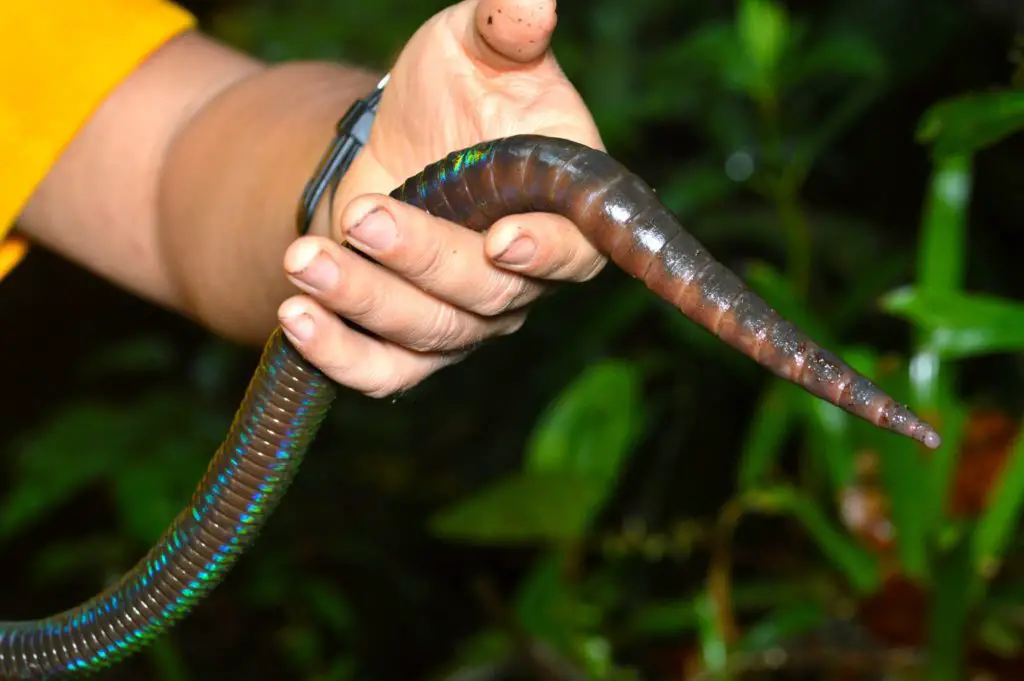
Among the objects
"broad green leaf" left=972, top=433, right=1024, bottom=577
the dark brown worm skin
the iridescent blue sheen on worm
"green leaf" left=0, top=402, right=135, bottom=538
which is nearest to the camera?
the dark brown worm skin

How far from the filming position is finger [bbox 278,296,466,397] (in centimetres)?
109

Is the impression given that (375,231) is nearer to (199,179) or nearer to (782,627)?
(199,179)

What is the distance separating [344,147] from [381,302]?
0.98ft

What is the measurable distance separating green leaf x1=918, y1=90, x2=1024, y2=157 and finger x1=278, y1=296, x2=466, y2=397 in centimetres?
64

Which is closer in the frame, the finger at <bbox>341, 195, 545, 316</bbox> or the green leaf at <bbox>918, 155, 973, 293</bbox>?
the finger at <bbox>341, 195, 545, 316</bbox>

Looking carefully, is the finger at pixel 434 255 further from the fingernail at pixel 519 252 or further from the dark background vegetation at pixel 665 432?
the dark background vegetation at pixel 665 432

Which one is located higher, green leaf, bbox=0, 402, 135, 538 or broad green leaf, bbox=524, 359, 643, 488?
broad green leaf, bbox=524, 359, 643, 488

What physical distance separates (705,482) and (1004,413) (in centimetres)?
103

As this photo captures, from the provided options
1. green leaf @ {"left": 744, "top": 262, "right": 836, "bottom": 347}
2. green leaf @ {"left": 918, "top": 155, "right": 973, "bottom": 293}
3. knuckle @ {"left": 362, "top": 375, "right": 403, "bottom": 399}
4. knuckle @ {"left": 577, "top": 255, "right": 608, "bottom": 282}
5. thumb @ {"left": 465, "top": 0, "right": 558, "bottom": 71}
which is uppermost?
thumb @ {"left": 465, "top": 0, "right": 558, "bottom": 71}

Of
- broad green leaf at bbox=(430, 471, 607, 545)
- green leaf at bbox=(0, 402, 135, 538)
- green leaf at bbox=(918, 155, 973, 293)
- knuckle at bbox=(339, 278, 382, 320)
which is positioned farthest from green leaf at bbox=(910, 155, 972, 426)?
green leaf at bbox=(0, 402, 135, 538)

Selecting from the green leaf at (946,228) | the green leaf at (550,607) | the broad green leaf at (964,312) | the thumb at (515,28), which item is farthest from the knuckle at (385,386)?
the green leaf at (946,228)

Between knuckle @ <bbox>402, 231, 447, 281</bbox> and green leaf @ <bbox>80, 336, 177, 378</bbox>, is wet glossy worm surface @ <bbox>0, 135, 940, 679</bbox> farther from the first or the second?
green leaf @ <bbox>80, 336, 177, 378</bbox>

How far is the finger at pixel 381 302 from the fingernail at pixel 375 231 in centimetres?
3

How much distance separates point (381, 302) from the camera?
1103 mm
